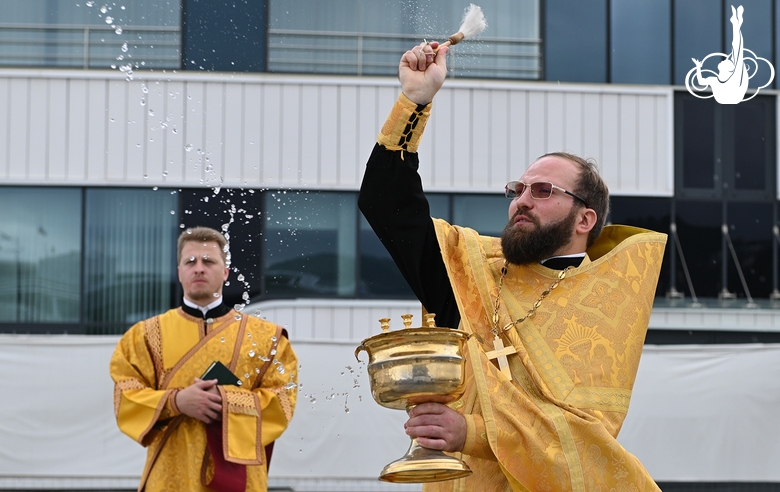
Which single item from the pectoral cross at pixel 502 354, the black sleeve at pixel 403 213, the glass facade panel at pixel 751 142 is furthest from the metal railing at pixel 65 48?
the pectoral cross at pixel 502 354

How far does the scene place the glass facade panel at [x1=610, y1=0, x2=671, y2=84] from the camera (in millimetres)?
13758

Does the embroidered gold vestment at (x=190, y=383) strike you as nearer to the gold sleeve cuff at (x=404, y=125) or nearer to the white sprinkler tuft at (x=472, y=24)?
the gold sleeve cuff at (x=404, y=125)

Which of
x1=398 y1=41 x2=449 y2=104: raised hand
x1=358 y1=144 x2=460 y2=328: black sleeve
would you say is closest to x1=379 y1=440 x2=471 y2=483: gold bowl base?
x1=358 y1=144 x2=460 y2=328: black sleeve

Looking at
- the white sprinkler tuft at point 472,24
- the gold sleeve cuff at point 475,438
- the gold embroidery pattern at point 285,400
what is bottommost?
the gold embroidery pattern at point 285,400

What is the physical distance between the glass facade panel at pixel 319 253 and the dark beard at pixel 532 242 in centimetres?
891

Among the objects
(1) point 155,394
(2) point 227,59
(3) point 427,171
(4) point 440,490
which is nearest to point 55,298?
(2) point 227,59

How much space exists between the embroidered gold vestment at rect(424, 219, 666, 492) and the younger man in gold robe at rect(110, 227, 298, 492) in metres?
2.58

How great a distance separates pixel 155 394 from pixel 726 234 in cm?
878

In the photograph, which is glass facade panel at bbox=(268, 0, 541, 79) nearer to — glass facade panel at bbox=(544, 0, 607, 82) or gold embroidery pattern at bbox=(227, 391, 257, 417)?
glass facade panel at bbox=(544, 0, 607, 82)

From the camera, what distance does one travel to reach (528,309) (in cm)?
409

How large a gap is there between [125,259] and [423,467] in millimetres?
10275

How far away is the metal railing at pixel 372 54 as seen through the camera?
13320 millimetres

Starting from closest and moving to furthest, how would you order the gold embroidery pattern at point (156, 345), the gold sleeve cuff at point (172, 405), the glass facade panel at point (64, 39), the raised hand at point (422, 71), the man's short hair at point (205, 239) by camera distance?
the raised hand at point (422, 71) → the gold sleeve cuff at point (172, 405) → the gold embroidery pattern at point (156, 345) → the man's short hair at point (205, 239) → the glass facade panel at point (64, 39)

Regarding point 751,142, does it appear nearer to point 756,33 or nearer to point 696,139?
point 696,139
